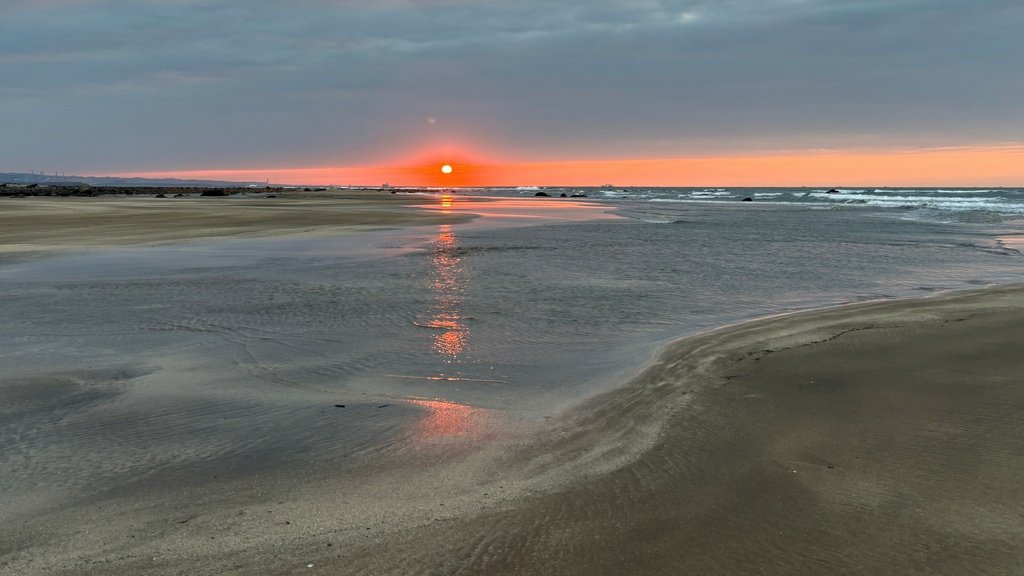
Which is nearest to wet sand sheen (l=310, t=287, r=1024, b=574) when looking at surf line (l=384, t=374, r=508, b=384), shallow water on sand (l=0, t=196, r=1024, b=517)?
shallow water on sand (l=0, t=196, r=1024, b=517)

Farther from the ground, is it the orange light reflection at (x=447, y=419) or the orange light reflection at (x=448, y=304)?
the orange light reflection at (x=448, y=304)

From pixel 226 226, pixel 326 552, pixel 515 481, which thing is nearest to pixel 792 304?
pixel 515 481

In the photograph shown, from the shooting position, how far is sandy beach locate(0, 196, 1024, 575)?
338 cm

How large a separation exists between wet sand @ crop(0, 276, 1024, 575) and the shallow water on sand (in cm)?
50

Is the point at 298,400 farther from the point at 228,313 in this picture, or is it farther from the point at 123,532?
the point at 228,313

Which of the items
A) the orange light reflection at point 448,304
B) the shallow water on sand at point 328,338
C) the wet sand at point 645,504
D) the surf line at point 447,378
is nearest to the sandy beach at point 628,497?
the wet sand at point 645,504

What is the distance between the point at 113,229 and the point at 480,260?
18.7m

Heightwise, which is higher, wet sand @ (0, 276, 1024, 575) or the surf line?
the surf line

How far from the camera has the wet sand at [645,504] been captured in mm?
3367

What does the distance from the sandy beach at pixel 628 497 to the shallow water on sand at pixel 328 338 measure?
161mm

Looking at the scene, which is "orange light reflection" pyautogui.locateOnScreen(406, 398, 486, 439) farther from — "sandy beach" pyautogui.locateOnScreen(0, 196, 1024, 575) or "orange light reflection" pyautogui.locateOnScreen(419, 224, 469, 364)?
"orange light reflection" pyautogui.locateOnScreen(419, 224, 469, 364)

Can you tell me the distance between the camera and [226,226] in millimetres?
28156

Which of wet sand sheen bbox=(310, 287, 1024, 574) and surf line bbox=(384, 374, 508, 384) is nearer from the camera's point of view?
wet sand sheen bbox=(310, 287, 1024, 574)

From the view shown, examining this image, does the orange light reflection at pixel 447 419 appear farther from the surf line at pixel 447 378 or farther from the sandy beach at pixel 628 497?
the surf line at pixel 447 378
